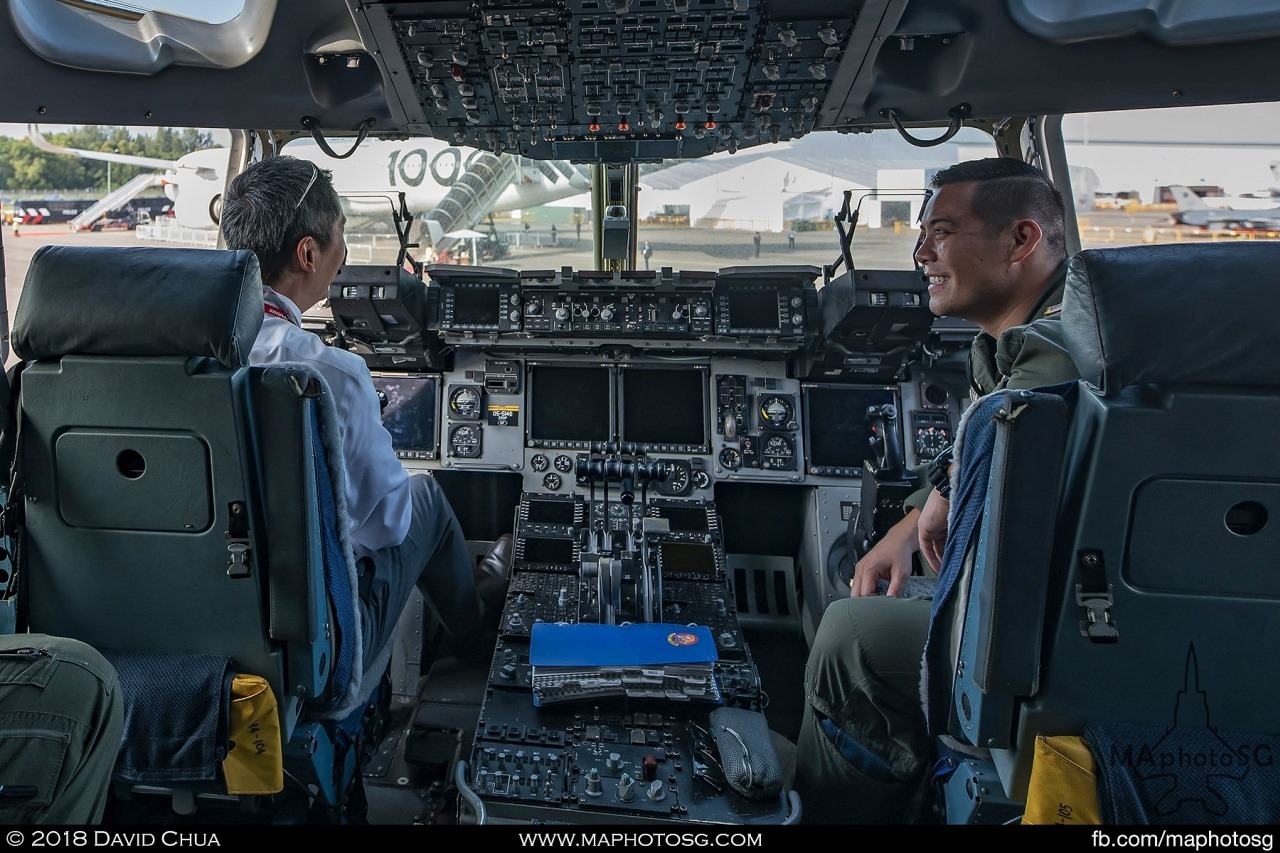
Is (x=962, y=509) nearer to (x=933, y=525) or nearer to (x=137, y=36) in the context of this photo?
(x=933, y=525)

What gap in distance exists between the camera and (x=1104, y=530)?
1162 millimetres

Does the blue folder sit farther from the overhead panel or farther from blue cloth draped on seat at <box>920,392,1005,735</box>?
the overhead panel

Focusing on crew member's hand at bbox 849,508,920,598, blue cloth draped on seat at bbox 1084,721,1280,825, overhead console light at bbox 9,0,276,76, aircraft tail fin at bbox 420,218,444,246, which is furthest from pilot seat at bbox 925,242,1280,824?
aircraft tail fin at bbox 420,218,444,246

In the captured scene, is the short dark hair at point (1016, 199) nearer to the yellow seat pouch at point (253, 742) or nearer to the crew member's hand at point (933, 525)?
the crew member's hand at point (933, 525)

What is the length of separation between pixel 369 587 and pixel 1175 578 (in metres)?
1.71

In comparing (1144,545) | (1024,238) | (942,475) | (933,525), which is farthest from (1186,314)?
(1024,238)

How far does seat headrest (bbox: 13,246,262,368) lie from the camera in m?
1.33

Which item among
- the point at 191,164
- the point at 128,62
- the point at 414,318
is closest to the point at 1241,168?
the point at 414,318

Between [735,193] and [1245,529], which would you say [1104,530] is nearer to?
[1245,529]

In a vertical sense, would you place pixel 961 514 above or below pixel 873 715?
above

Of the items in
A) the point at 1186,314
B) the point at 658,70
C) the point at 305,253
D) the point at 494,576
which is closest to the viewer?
the point at 1186,314

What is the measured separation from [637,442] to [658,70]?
163cm

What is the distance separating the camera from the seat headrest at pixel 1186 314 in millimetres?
1061

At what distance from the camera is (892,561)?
2.07 metres
